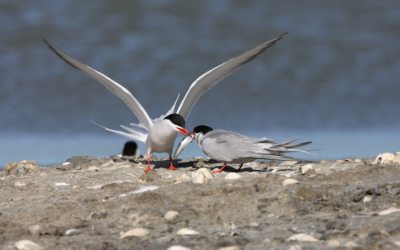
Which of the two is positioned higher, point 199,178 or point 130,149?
A: point 130,149

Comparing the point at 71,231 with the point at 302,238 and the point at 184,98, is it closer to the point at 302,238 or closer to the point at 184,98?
the point at 302,238

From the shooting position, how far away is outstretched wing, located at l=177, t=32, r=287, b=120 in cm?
507

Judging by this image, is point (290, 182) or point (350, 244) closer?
point (350, 244)

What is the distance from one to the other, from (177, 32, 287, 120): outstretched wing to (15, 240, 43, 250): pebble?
3.32 metres

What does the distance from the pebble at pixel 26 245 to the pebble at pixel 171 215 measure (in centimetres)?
82

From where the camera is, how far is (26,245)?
226 centimetres

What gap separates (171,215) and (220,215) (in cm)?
34

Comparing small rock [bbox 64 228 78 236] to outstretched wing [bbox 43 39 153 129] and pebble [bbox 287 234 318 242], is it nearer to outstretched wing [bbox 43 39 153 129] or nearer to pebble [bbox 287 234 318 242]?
pebble [bbox 287 234 318 242]

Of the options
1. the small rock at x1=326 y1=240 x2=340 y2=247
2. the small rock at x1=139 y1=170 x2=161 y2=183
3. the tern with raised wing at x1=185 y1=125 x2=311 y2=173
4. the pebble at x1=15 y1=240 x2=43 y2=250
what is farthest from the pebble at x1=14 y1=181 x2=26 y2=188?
the small rock at x1=326 y1=240 x2=340 y2=247

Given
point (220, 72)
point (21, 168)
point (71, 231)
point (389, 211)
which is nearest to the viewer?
point (389, 211)

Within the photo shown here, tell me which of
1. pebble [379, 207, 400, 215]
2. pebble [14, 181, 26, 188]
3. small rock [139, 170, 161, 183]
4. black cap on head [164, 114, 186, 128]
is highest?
black cap on head [164, 114, 186, 128]

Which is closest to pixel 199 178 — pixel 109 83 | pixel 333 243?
pixel 333 243

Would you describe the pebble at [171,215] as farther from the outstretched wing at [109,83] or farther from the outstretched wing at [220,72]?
the outstretched wing at [109,83]

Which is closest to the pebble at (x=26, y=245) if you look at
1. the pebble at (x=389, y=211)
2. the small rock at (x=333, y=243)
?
the small rock at (x=333, y=243)
